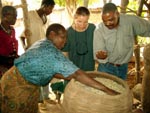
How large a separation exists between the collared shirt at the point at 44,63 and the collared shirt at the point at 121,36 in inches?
49.6

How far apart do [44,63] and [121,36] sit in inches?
57.7

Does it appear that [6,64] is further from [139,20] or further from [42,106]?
[139,20]

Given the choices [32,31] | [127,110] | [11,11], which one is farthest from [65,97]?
[32,31]

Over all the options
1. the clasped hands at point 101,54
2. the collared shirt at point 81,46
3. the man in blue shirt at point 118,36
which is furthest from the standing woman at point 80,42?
the clasped hands at point 101,54

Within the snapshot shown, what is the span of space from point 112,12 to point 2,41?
1.40 m

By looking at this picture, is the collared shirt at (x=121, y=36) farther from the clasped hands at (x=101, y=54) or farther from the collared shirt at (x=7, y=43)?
the collared shirt at (x=7, y=43)

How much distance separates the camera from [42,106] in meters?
4.12

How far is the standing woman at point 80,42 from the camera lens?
13.4 ft

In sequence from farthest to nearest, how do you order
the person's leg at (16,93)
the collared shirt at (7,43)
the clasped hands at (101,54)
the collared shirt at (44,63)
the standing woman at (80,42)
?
the standing woman at (80,42)
the collared shirt at (7,43)
the clasped hands at (101,54)
the person's leg at (16,93)
the collared shirt at (44,63)

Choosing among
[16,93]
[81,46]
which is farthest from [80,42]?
[16,93]

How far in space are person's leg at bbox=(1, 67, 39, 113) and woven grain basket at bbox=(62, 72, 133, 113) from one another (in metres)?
0.53

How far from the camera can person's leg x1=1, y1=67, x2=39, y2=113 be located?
122 inches

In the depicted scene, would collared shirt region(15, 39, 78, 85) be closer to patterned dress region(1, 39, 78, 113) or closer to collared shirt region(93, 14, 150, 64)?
patterned dress region(1, 39, 78, 113)

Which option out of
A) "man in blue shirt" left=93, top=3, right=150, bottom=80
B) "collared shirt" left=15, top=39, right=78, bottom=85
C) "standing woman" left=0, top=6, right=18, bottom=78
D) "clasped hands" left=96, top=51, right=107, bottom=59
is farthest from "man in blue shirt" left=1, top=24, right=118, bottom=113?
"man in blue shirt" left=93, top=3, right=150, bottom=80
